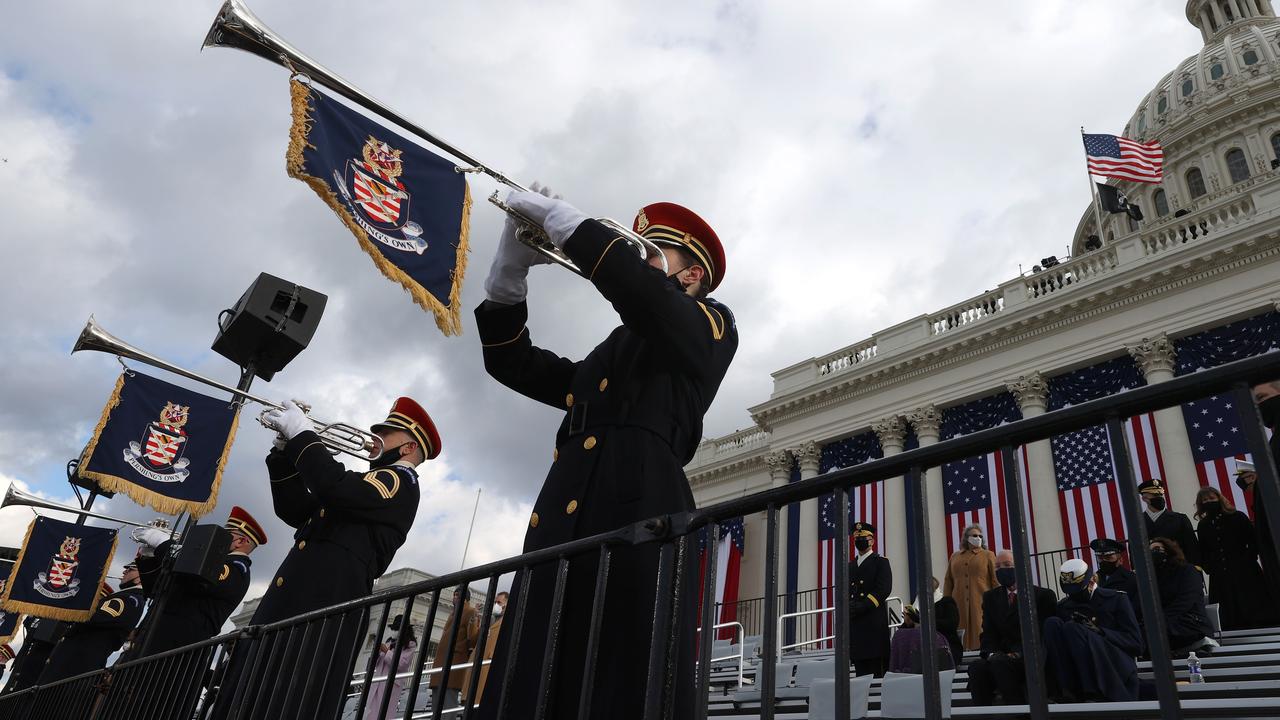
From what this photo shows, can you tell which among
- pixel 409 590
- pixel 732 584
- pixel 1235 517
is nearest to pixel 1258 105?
pixel 732 584

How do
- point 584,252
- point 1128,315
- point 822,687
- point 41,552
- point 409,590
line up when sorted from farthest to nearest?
point 1128,315, point 41,552, point 822,687, point 409,590, point 584,252

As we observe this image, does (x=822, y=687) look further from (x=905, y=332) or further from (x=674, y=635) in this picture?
(x=905, y=332)

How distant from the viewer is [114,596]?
9.68m

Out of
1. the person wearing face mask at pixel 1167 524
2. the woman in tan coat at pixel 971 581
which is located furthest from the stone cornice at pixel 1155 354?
the person wearing face mask at pixel 1167 524

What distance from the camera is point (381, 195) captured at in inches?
183

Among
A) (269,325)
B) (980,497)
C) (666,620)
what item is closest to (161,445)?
(269,325)

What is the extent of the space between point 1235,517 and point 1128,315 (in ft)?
47.4

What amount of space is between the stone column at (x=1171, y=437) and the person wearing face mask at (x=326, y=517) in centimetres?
1577

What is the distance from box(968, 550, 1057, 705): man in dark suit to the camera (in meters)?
6.23

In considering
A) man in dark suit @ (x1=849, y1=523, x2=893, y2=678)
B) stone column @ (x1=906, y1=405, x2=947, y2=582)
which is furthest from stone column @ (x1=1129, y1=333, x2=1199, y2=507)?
man in dark suit @ (x1=849, y1=523, x2=893, y2=678)

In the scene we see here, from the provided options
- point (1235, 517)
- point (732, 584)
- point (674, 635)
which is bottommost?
point (674, 635)

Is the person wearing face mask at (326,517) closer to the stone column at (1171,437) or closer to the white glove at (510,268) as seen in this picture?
the white glove at (510,268)

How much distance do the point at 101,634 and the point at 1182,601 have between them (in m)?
10.5

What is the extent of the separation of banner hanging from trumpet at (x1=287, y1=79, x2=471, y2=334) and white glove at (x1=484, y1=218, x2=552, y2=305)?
3.30ft
